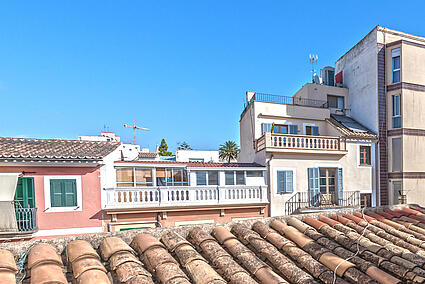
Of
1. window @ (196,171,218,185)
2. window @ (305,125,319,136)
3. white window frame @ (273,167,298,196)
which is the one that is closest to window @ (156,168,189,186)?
window @ (196,171,218,185)

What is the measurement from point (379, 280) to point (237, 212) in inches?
512

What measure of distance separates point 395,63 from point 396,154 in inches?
331

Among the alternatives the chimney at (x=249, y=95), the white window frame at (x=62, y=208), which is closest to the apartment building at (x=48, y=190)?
the white window frame at (x=62, y=208)

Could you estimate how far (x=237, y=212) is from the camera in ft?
52.3

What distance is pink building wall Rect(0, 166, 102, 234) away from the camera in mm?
12406

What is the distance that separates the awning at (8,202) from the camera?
37.4 ft

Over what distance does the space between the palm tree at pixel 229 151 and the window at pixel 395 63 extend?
34.6m

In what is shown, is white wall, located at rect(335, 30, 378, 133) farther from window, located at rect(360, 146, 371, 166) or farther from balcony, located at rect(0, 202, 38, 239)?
balcony, located at rect(0, 202, 38, 239)

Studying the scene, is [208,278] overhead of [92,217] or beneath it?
overhead

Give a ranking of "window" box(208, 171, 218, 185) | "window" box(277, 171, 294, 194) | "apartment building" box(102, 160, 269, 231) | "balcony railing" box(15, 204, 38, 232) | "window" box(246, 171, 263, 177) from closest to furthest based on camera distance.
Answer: "balcony railing" box(15, 204, 38, 232) → "apartment building" box(102, 160, 269, 231) → "window" box(208, 171, 218, 185) → "window" box(246, 171, 263, 177) → "window" box(277, 171, 294, 194)

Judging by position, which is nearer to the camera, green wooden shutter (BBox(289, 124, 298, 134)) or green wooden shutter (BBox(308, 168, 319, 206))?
green wooden shutter (BBox(308, 168, 319, 206))

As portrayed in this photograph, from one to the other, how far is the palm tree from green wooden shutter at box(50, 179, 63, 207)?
4128 centimetres

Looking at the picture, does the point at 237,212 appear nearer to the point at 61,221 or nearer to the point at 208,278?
the point at 61,221

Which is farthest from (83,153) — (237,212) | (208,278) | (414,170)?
(414,170)
